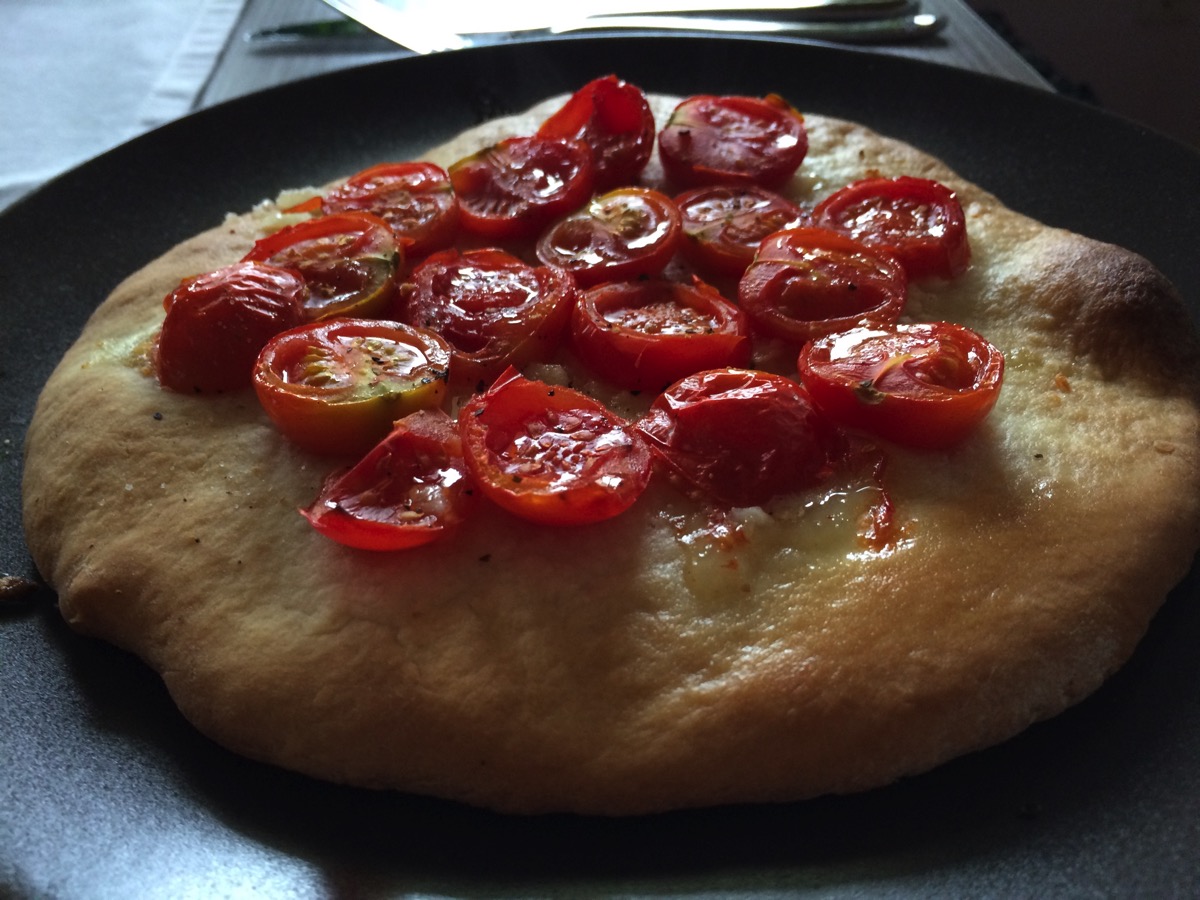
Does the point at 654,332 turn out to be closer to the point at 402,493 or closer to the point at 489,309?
the point at 489,309

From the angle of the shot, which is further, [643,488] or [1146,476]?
[1146,476]

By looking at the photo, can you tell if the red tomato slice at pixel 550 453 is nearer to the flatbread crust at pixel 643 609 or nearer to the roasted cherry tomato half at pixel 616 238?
the flatbread crust at pixel 643 609

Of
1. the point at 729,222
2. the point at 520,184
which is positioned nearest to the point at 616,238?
the point at 729,222

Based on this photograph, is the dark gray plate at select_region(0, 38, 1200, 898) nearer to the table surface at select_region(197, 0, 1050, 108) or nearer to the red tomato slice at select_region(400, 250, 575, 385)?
the red tomato slice at select_region(400, 250, 575, 385)

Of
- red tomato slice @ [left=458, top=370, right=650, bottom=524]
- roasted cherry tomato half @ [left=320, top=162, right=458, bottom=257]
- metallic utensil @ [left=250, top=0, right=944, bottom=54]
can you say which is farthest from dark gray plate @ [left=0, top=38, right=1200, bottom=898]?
metallic utensil @ [left=250, top=0, right=944, bottom=54]

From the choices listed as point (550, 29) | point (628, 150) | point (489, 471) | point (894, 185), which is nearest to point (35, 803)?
point (489, 471)

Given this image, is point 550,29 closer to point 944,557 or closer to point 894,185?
point 894,185
